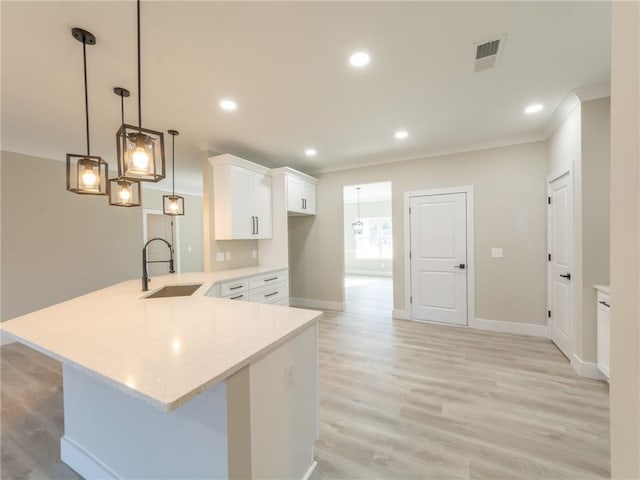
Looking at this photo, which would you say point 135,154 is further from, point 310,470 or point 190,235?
point 190,235

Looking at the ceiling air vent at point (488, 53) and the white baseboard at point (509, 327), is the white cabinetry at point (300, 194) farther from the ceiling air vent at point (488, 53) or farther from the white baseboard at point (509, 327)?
the white baseboard at point (509, 327)

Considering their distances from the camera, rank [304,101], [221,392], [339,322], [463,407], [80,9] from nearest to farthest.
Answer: [221,392], [80,9], [463,407], [304,101], [339,322]

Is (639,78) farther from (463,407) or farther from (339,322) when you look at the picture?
(339,322)

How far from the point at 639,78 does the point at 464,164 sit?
13.1 ft

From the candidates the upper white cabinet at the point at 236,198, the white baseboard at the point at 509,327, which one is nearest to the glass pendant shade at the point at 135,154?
the upper white cabinet at the point at 236,198

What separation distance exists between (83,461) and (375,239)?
9.77 metres

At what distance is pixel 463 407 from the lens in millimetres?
2246

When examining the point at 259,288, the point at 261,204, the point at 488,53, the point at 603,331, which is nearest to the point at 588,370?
the point at 603,331

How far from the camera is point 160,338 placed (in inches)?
51.2

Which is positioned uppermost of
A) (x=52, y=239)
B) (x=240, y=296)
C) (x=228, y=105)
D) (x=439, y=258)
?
(x=228, y=105)

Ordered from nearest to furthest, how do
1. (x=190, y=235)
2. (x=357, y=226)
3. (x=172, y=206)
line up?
1. (x=172, y=206)
2. (x=190, y=235)
3. (x=357, y=226)

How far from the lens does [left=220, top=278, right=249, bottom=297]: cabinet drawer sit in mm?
3188

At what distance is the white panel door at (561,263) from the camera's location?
300cm

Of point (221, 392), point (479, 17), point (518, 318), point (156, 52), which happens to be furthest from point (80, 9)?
point (518, 318)
